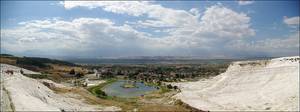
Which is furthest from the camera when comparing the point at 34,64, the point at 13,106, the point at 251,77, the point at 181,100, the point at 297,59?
the point at 34,64

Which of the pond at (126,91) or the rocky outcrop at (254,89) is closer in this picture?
the rocky outcrop at (254,89)

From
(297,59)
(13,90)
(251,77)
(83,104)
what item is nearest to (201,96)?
(251,77)

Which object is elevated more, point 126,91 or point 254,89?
point 254,89

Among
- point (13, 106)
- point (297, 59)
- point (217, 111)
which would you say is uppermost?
point (297, 59)

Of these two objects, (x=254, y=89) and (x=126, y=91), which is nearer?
(x=254, y=89)

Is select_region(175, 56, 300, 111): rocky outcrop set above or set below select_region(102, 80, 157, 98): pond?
above

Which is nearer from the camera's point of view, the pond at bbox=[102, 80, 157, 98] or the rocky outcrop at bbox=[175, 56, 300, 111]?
the rocky outcrop at bbox=[175, 56, 300, 111]

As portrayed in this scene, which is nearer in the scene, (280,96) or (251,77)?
(280,96)

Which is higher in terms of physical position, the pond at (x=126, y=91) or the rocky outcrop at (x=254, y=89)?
the rocky outcrop at (x=254, y=89)

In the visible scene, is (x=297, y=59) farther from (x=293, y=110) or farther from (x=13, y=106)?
(x=13, y=106)

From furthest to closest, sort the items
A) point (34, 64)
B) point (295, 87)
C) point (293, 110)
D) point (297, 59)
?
point (34, 64) < point (297, 59) < point (295, 87) < point (293, 110)

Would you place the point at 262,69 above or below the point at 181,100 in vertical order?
above
